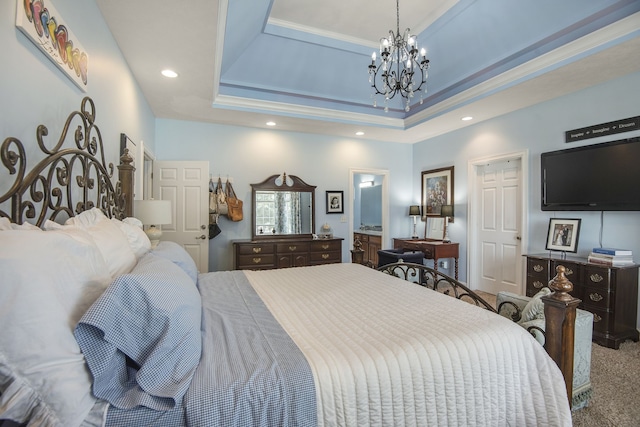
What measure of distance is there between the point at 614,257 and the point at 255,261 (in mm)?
3947

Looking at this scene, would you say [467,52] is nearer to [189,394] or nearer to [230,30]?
[230,30]

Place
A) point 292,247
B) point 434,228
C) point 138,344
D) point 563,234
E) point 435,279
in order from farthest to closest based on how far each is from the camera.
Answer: point 434,228 → point 292,247 → point 563,234 → point 435,279 → point 138,344

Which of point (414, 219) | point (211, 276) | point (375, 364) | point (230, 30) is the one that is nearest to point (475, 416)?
point (375, 364)

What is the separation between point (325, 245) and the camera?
4.67 metres

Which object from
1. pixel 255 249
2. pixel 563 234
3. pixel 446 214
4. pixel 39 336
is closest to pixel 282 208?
pixel 255 249

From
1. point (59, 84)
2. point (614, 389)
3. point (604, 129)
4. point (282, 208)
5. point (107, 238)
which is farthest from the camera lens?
point (282, 208)

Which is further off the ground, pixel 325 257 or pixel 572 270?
pixel 572 270

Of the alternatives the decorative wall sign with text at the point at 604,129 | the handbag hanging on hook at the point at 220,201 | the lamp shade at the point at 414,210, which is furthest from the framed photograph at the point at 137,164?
the decorative wall sign with text at the point at 604,129

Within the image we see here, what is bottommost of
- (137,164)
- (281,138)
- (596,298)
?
(596,298)

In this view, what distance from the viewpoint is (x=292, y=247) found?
4453 mm

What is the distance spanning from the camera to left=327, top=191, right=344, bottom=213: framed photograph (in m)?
5.09

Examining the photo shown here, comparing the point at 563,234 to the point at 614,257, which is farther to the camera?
the point at 563,234

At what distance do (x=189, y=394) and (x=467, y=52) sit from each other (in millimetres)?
4108

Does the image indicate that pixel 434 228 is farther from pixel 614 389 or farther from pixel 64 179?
pixel 64 179
